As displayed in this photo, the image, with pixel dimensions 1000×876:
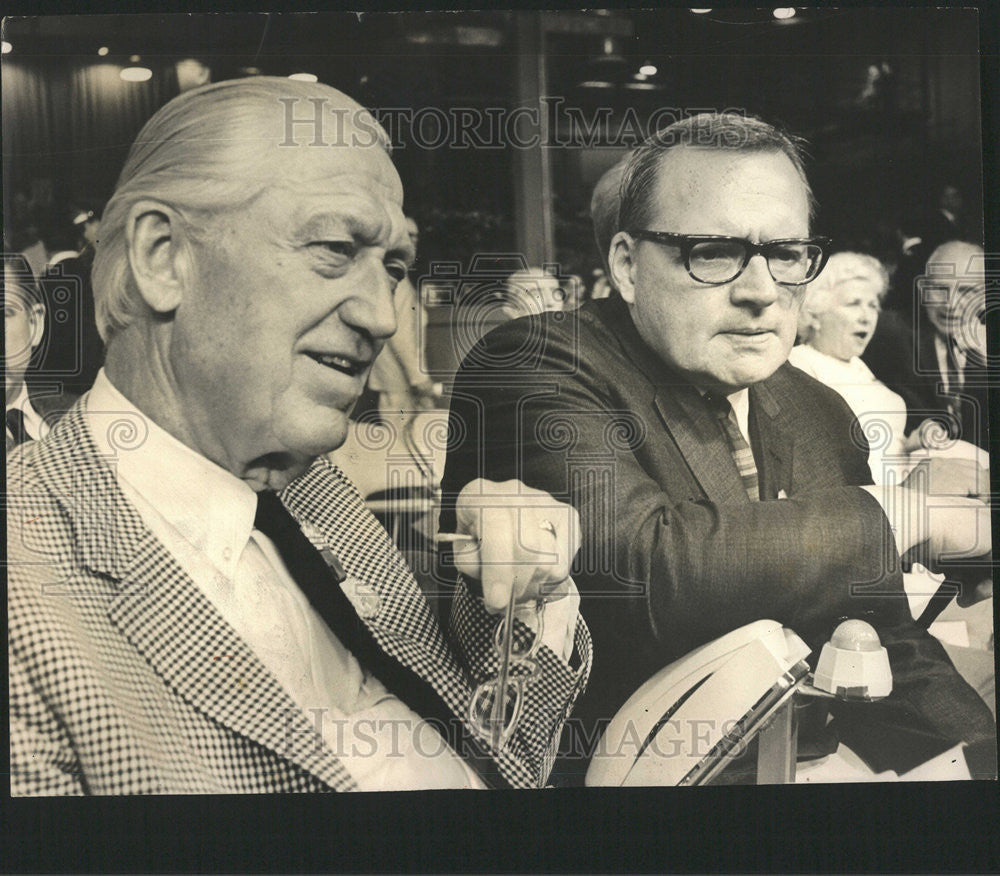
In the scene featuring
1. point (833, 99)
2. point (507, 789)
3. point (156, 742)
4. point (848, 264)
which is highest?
point (833, 99)

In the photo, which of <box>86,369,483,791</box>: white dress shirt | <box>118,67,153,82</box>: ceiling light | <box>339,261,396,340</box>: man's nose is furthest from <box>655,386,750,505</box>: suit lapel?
<box>118,67,153,82</box>: ceiling light

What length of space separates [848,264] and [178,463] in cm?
187

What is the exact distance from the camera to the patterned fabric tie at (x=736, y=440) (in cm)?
286

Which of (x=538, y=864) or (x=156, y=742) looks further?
(x=538, y=864)

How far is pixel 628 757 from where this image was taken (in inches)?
112

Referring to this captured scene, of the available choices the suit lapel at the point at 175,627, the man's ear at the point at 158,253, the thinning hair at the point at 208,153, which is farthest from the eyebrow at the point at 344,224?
the suit lapel at the point at 175,627

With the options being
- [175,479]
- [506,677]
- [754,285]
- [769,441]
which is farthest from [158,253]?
[769,441]

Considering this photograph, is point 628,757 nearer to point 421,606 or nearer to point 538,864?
point 538,864

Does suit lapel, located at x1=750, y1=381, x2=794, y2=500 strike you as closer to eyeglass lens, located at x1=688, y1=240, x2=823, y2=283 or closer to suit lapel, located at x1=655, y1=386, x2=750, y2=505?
suit lapel, located at x1=655, y1=386, x2=750, y2=505

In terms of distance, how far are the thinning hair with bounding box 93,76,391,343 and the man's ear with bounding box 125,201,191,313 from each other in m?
0.02

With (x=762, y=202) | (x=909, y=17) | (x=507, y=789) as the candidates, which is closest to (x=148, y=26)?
(x=762, y=202)

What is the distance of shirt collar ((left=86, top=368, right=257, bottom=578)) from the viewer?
2.74 metres

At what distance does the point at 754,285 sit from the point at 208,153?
148 centimetres

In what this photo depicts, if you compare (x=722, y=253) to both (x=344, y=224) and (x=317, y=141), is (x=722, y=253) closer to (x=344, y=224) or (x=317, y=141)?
(x=344, y=224)
